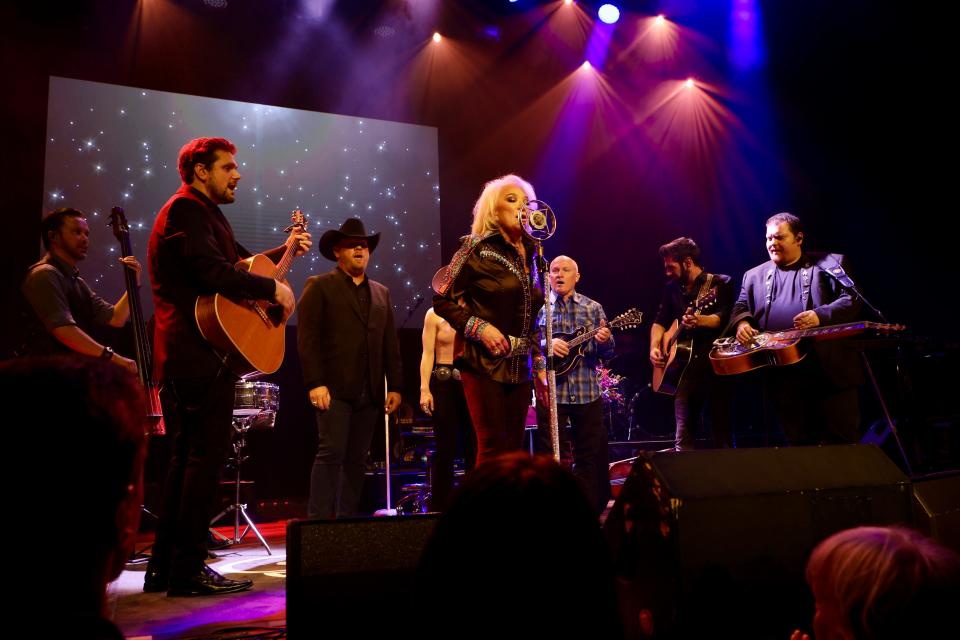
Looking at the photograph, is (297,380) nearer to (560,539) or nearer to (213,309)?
(213,309)

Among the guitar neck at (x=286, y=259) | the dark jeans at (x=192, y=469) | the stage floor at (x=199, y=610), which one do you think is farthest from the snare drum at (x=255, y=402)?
the dark jeans at (x=192, y=469)

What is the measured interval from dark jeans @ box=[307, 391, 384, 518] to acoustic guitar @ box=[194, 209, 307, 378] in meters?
0.88

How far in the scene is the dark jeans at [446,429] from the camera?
550 centimetres

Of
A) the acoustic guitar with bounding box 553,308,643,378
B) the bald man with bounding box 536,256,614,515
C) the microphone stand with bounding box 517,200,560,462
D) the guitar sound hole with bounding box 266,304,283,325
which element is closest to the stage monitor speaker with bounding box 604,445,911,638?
the microphone stand with bounding box 517,200,560,462

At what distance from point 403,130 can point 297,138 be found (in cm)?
136

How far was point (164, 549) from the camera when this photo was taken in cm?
359

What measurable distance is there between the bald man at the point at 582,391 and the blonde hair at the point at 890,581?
3.56 metres

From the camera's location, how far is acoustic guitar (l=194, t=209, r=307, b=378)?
3.51 meters

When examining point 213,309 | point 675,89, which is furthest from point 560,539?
point 675,89

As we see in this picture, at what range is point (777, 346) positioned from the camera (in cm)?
486

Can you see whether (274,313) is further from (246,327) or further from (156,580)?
(156,580)

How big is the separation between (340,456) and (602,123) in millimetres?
7551

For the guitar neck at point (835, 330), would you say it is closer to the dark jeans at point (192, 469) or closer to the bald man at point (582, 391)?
the bald man at point (582, 391)

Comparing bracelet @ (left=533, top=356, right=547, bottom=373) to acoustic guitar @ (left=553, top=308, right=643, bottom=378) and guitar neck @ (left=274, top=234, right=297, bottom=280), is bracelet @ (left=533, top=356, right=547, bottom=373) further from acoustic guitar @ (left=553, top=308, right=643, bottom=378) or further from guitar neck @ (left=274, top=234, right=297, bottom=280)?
acoustic guitar @ (left=553, top=308, right=643, bottom=378)
